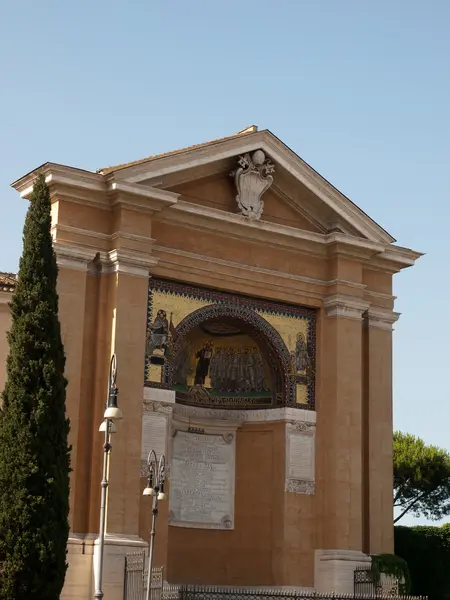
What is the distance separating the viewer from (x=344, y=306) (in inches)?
989

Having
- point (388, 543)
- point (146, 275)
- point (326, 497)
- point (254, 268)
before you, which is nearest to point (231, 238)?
point (254, 268)

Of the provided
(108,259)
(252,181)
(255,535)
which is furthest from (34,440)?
(252,181)

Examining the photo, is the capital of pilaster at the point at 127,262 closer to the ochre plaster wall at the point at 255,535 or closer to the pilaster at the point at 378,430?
the ochre plaster wall at the point at 255,535

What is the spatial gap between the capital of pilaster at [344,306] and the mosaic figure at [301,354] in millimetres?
825

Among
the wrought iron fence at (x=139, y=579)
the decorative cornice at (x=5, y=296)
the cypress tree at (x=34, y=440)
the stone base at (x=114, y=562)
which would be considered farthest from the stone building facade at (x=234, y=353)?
the cypress tree at (x=34, y=440)

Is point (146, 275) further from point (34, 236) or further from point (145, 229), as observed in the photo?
point (34, 236)

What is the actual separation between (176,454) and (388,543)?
4.97 meters

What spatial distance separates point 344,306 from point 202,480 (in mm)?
4783

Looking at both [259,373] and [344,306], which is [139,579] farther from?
[344,306]

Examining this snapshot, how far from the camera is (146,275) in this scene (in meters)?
22.6

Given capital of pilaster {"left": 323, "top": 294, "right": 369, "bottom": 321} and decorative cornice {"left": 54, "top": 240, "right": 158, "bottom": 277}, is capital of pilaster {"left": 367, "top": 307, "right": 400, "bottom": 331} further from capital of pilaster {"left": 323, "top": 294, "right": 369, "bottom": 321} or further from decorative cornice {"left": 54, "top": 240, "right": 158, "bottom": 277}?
decorative cornice {"left": 54, "top": 240, "right": 158, "bottom": 277}

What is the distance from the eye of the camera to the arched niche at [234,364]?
24500 millimetres

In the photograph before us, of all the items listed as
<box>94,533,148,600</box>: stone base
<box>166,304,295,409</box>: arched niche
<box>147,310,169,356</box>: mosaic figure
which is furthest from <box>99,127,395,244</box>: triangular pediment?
<box>94,533,148,600</box>: stone base

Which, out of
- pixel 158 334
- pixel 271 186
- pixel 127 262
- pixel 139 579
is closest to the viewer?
pixel 139 579
